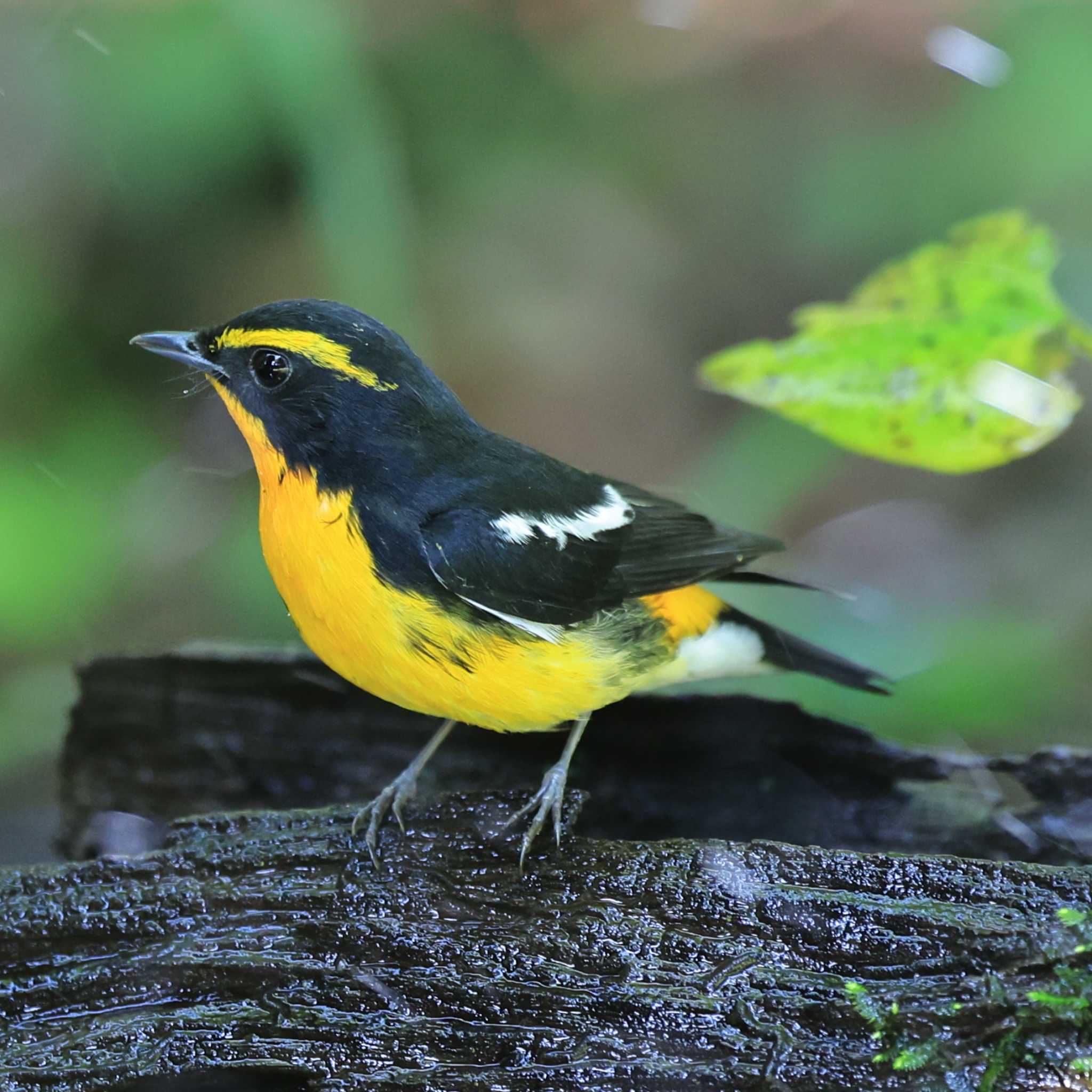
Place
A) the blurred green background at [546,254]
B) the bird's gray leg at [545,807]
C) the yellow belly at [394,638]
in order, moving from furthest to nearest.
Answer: the blurred green background at [546,254], the bird's gray leg at [545,807], the yellow belly at [394,638]

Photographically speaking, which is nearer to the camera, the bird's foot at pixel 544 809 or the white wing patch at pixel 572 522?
the white wing patch at pixel 572 522

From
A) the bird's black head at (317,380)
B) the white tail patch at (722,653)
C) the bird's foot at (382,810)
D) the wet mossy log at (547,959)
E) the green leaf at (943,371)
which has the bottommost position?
the wet mossy log at (547,959)

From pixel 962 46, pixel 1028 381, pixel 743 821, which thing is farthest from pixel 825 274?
pixel 743 821

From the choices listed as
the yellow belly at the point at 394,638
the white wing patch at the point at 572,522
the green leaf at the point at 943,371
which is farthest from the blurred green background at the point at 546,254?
the yellow belly at the point at 394,638

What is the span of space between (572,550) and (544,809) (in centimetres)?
57

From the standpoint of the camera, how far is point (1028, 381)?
8.96 feet

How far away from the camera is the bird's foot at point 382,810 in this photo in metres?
2.26

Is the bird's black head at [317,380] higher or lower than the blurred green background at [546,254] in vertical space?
lower

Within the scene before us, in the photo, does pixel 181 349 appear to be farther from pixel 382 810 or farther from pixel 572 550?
pixel 382 810

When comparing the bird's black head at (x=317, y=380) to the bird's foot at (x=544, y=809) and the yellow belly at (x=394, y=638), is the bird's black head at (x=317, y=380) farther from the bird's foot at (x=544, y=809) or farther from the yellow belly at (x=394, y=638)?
the bird's foot at (x=544, y=809)

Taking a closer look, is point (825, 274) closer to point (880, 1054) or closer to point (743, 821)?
point (743, 821)

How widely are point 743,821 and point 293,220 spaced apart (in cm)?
283

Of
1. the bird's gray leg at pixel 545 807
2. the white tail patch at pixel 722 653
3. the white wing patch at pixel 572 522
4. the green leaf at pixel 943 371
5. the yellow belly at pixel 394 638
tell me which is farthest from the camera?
the green leaf at pixel 943 371

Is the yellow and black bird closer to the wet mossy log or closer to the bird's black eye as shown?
the bird's black eye
